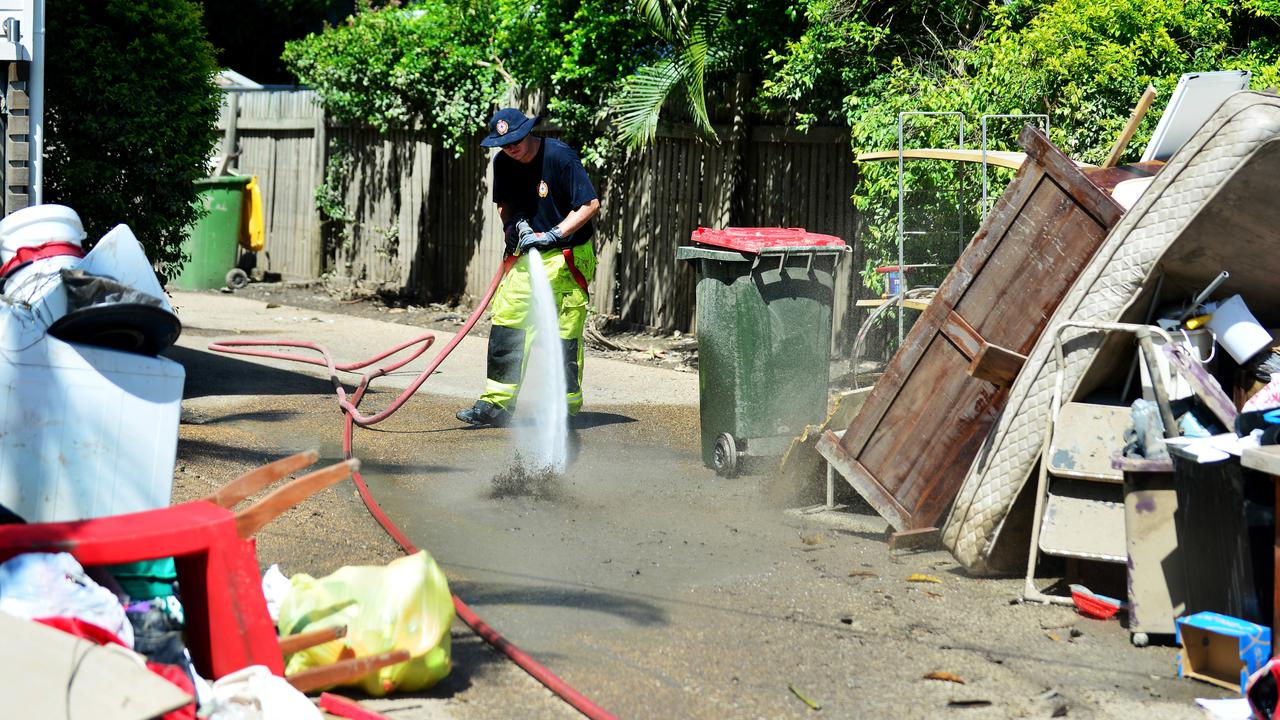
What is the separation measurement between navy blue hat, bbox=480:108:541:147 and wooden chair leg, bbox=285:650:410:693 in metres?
4.22

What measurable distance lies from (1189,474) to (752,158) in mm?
6789

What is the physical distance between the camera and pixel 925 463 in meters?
5.32

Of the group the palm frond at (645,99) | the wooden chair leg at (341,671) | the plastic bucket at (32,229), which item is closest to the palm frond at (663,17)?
the palm frond at (645,99)

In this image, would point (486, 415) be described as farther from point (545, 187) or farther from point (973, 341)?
point (973, 341)

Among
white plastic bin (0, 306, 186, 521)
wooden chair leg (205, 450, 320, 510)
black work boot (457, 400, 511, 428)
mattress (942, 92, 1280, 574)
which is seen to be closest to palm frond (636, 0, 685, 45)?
black work boot (457, 400, 511, 428)

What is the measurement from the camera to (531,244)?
7.24 m

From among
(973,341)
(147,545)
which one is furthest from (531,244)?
(147,545)

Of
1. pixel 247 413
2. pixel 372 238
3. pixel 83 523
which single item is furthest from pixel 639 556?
pixel 372 238

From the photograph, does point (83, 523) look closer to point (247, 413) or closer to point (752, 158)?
point (247, 413)

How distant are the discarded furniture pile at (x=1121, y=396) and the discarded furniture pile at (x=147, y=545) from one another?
2271 millimetres

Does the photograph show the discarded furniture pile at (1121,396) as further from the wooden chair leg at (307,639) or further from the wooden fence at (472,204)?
the wooden fence at (472,204)

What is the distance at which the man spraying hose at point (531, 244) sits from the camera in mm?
7328

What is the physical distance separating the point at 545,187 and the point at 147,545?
15.1ft

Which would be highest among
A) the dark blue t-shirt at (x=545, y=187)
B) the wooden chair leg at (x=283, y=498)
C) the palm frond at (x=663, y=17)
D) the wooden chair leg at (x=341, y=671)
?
the palm frond at (x=663, y=17)
